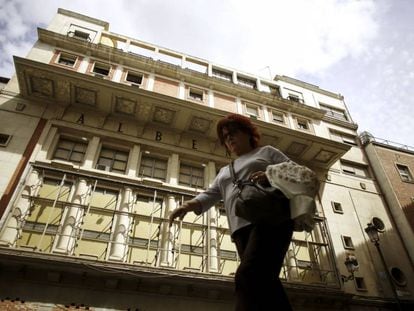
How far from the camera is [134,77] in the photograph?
16.6m

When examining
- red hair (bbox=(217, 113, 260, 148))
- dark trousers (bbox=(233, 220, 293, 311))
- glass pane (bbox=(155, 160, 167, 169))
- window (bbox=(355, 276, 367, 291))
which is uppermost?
glass pane (bbox=(155, 160, 167, 169))

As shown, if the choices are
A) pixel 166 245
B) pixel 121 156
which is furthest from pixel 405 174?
pixel 121 156

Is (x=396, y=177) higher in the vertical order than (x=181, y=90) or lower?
lower

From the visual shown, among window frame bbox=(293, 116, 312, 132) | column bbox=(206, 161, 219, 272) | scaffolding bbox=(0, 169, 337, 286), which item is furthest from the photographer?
window frame bbox=(293, 116, 312, 132)

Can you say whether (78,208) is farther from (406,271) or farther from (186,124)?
(406,271)

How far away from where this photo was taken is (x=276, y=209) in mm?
2121

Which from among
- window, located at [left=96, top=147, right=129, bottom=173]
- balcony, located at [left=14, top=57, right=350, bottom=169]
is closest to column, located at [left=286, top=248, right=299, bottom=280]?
balcony, located at [left=14, top=57, right=350, bottom=169]

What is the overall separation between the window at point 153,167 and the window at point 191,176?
0.83 m

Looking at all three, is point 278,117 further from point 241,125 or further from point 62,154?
point 241,125

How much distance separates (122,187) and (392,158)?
1784 centimetres

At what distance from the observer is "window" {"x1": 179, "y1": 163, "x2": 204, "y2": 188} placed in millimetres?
13594

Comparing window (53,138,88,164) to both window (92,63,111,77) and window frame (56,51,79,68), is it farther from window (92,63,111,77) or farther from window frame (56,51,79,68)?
window frame (56,51,79,68)

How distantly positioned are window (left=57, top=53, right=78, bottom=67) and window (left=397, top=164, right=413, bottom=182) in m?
21.0

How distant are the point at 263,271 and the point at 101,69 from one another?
16468 millimetres
